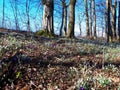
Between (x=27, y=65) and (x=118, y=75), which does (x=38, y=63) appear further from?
(x=118, y=75)

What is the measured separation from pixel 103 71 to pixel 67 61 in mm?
1280

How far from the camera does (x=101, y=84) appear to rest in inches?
197

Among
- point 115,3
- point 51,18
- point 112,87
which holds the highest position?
point 115,3

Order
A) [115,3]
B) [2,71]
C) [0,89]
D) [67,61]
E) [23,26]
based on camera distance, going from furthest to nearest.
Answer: [23,26]
[115,3]
[67,61]
[2,71]
[0,89]

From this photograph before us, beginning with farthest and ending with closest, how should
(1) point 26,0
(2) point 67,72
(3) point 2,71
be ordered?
(1) point 26,0, (2) point 67,72, (3) point 2,71

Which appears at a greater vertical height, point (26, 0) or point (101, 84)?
point (26, 0)

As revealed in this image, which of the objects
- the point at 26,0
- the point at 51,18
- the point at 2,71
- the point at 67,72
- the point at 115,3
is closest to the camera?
the point at 2,71

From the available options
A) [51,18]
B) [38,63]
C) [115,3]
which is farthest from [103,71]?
[115,3]

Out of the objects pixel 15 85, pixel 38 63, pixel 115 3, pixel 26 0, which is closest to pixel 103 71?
pixel 38 63

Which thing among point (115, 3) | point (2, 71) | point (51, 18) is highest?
point (115, 3)

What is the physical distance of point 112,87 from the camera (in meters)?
5.05

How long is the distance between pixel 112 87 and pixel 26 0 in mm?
47380

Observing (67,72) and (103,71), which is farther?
(103,71)

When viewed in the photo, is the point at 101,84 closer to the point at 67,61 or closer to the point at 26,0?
the point at 67,61
